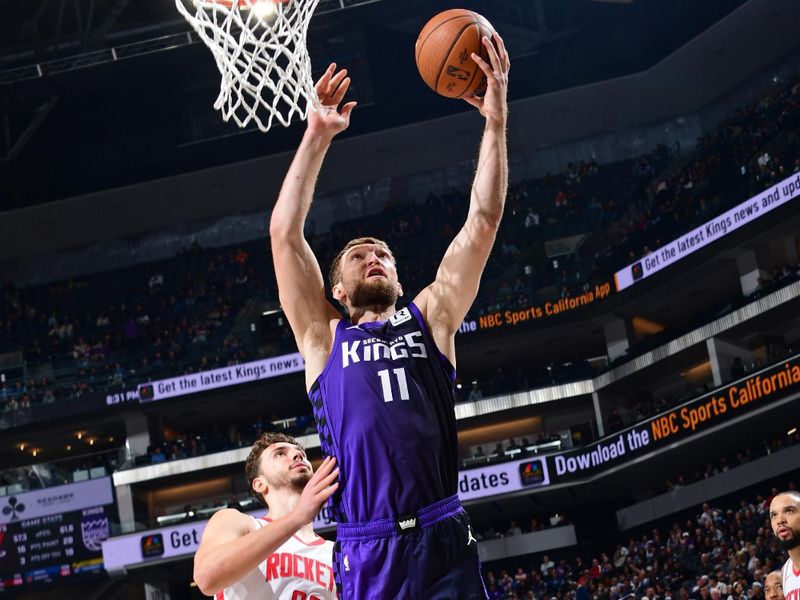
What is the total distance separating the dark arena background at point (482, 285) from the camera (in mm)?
25906

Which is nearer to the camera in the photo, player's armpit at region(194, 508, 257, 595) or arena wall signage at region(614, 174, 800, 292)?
player's armpit at region(194, 508, 257, 595)

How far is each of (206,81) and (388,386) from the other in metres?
30.3

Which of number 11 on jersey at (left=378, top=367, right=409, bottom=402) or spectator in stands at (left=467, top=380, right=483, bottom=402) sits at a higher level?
spectator in stands at (left=467, top=380, right=483, bottom=402)

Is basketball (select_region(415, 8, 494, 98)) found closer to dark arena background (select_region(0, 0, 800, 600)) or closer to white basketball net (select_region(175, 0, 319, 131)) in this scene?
white basketball net (select_region(175, 0, 319, 131))

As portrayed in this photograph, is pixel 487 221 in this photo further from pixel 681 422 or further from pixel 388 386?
pixel 681 422

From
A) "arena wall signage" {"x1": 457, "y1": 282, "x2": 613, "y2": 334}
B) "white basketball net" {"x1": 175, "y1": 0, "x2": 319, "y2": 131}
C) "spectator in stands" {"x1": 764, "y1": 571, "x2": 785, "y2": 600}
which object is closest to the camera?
"white basketball net" {"x1": 175, "y1": 0, "x2": 319, "y2": 131}

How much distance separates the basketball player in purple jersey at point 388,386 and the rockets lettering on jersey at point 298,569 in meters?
1.24

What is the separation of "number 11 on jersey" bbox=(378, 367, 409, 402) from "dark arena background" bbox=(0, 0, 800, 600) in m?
18.2

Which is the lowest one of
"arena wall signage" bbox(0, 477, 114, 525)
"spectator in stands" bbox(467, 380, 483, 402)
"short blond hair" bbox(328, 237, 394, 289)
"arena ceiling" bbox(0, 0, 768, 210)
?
"short blond hair" bbox(328, 237, 394, 289)

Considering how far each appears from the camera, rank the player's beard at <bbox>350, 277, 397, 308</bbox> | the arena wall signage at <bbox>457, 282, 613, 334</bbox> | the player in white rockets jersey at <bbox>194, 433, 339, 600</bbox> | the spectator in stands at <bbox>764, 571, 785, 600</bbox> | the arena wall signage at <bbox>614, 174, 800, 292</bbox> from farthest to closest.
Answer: the arena wall signage at <bbox>457, 282, 613, 334</bbox> < the arena wall signage at <bbox>614, 174, 800, 292</bbox> < the spectator in stands at <bbox>764, 571, 785, 600</bbox> < the player in white rockets jersey at <bbox>194, 433, 339, 600</bbox> < the player's beard at <bbox>350, 277, 397, 308</bbox>

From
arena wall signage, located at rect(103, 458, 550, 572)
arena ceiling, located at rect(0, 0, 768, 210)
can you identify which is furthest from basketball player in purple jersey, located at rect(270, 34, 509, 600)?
arena ceiling, located at rect(0, 0, 768, 210)

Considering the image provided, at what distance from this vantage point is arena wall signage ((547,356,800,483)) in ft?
75.0

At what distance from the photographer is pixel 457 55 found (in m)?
4.86

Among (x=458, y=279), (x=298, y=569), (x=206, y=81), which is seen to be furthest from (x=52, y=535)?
(x=458, y=279)
